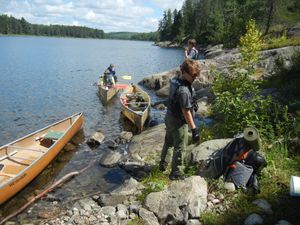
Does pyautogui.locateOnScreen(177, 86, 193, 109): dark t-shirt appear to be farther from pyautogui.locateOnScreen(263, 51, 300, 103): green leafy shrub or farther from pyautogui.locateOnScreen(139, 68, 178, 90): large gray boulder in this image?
pyautogui.locateOnScreen(139, 68, 178, 90): large gray boulder

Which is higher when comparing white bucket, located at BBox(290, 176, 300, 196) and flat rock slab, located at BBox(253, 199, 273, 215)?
white bucket, located at BBox(290, 176, 300, 196)

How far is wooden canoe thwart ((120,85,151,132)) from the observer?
1642cm

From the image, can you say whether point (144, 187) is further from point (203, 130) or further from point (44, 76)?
point (44, 76)

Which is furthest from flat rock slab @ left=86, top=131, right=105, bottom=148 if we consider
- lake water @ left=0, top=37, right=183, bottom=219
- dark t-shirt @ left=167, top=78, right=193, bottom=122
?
dark t-shirt @ left=167, top=78, right=193, bottom=122

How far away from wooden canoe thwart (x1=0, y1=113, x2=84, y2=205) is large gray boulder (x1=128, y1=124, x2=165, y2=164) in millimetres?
2894

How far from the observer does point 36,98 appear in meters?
25.0

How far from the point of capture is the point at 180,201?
247 inches

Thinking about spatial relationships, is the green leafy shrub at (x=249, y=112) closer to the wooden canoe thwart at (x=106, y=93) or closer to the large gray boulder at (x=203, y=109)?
the large gray boulder at (x=203, y=109)

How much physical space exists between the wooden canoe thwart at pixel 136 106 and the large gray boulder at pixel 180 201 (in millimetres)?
9614

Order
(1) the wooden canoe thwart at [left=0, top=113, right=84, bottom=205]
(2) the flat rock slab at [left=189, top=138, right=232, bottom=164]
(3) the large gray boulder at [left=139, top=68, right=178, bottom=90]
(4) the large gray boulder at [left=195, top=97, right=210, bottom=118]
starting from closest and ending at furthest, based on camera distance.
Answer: (2) the flat rock slab at [left=189, top=138, right=232, bottom=164]
(1) the wooden canoe thwart at [left=0, top=113, right=84, bottom=205]
(4) the large gray boulder at [left=195, top=97, right=210, bottom=118]
(3) the large gray boulder at [left=139, top=68, right=178, bottom=90]

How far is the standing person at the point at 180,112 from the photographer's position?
6.92 metres

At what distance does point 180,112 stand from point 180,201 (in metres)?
2.00

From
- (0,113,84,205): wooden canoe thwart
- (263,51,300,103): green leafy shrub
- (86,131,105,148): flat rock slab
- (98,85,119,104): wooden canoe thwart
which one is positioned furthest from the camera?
(98,85,119,104): wooden canoe thwart

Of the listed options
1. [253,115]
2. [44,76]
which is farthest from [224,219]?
[44,76]
